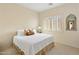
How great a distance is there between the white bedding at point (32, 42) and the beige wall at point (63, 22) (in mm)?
151

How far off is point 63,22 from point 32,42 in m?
0.57

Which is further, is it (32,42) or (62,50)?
(62,50)

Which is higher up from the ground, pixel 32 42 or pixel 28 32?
pixel 28 32

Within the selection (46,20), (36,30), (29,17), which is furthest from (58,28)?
(29,17)

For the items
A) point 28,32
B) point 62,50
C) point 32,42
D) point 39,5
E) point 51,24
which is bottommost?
point 62,50

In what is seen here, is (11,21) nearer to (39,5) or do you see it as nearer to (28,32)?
(28,32)

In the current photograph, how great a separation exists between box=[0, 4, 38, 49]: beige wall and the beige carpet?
0.47 metres

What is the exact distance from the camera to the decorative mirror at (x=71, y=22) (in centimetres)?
144

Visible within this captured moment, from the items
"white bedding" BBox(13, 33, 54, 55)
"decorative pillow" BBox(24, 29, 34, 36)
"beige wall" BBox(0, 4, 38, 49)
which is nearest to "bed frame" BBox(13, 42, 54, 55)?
"white bedding" BBox(13, 33, 54, 55)

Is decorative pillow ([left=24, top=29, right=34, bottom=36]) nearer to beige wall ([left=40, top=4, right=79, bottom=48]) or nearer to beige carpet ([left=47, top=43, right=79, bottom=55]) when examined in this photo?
beige wall ([left=40, top=4, right=79, bottom=48])

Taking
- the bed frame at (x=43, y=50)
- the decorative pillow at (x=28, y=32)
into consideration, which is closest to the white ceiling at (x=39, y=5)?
the decorative pillow at (x=28, y=32)

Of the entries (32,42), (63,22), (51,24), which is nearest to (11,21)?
(32,42)

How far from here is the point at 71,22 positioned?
1455 millimetres

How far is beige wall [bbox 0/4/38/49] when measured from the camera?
1.42 metres
